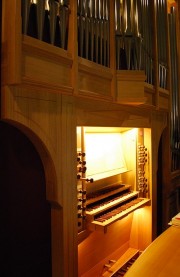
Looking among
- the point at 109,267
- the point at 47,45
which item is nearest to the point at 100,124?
the point at 47,45

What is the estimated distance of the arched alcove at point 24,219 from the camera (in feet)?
7.52

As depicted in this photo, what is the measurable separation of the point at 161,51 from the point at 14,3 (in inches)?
105

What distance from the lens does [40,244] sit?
232 centimetres

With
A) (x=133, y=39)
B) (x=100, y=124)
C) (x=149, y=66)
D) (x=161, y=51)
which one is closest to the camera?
(x=100, y=124)

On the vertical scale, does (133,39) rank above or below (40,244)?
above

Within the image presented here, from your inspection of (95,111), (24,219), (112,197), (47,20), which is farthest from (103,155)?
(47,20)

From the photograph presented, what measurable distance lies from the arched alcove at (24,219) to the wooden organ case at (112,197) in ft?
1.31

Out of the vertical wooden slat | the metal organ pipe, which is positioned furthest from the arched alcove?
the metal organ pipe

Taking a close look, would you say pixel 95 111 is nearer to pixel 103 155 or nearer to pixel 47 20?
pixel 103 155

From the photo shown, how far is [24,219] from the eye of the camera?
232 cm

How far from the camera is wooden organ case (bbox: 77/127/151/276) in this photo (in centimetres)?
267

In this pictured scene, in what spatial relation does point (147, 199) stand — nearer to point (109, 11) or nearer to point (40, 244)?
point (40, 244)

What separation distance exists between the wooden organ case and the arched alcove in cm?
40

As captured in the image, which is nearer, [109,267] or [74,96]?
[74,96]
